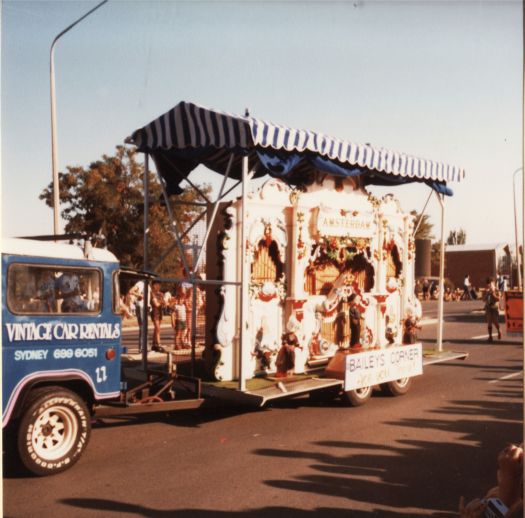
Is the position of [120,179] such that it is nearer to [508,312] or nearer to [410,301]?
[410,301]

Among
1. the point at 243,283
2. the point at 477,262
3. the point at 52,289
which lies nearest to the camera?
the point at 52,289

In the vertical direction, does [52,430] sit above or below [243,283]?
below

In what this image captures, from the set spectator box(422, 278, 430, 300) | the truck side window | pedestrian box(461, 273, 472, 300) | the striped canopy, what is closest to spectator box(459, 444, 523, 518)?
the truck side window

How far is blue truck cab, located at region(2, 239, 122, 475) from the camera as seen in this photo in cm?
680

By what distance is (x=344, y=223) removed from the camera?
41.3 ft

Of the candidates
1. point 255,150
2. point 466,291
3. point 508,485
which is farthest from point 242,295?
point 466,291

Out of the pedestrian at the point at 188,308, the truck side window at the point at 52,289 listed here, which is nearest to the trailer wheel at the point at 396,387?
the pedestrian at the point at 188,308

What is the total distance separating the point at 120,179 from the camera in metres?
32.3

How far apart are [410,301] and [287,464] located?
7.89 metres

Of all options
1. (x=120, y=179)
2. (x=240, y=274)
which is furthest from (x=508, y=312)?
(x=120, y=179)

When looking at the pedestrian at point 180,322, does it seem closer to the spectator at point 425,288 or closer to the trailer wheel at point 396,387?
the trailer wheel at point 396,387

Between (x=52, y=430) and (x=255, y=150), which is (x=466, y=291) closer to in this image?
(x=255, y=150)

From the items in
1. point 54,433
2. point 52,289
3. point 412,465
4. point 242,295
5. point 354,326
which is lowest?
point 412,465

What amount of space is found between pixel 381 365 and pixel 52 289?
6.26 m
